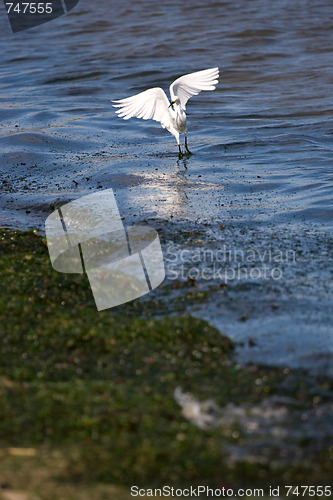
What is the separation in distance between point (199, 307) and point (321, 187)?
141 inches

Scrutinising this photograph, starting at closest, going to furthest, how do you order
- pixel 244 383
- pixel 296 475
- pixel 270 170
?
pixel 296 475, pixel 244 383, pixel 270 170

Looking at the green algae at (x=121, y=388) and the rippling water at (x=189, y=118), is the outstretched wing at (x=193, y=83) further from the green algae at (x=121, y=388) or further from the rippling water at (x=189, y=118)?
the green algae at (x=121, y=388)

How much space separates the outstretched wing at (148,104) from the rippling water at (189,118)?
2.02ft

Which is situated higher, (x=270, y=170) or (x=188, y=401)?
(x=188, y=401)

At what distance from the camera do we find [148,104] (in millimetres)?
8656

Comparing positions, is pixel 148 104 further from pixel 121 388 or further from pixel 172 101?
pixel 121 388

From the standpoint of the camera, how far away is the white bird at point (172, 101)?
8.39 m

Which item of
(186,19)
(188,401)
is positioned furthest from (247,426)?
(186,19)

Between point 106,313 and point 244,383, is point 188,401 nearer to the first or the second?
point 244,383

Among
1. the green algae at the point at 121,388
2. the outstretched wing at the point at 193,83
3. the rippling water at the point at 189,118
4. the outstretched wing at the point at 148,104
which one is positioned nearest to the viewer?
the green algae at the point at 121,388

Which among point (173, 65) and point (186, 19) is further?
point (186, 19)

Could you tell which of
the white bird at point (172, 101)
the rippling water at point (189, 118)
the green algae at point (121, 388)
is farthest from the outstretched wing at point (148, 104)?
the green algae at point (121, 388)

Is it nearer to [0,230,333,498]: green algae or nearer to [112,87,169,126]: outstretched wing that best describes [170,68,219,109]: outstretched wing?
[112,87,169,126]: outstretched wing

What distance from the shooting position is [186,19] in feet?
69.1
